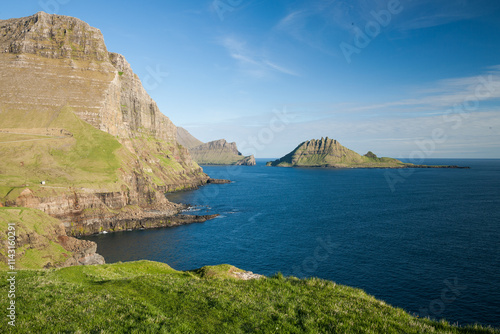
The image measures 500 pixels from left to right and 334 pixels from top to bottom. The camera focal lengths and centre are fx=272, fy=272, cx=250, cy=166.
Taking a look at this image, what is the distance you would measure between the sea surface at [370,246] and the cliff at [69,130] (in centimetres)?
2009

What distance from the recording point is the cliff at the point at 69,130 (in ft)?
297

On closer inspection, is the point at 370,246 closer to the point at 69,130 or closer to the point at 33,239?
the point at 33,239

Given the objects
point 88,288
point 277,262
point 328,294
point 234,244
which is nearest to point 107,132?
point 234,244

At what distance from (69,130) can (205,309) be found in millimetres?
136044


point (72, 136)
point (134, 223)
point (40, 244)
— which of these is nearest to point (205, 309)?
point (40, 244)

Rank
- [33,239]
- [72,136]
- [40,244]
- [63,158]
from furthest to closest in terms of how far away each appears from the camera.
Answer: [72,136], [63,158], [40,244], [33,239]

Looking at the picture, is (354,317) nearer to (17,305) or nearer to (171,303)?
(171,303)

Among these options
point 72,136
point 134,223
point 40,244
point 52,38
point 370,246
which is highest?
point 52,38

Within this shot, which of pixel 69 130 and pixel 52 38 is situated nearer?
pixel 69 130

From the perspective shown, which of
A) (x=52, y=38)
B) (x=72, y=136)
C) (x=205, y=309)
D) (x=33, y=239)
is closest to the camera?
(x=205, y=309)

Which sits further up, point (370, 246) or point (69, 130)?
point (69, 130)

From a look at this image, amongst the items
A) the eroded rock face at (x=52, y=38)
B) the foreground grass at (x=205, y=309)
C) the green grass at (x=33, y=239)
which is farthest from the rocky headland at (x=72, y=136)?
the foreground grass at (x=205, y=309)

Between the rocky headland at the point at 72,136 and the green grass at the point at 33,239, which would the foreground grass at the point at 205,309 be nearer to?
the green grass at the point at 33,239

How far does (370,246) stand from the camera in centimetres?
7200
